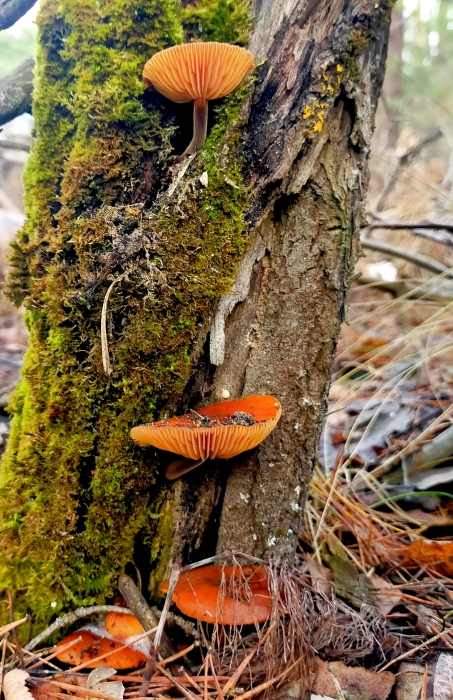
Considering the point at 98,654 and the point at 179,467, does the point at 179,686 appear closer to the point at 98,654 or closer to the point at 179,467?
the point at 98,654

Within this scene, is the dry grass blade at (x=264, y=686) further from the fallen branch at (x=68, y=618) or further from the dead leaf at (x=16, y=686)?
the dead leaf at (x=16, y=686)

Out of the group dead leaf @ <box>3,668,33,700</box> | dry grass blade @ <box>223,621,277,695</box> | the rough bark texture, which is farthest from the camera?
the rough bark texture

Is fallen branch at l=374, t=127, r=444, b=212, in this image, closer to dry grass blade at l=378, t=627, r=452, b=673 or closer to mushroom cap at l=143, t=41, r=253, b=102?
mushroom cap at l=143, t=41, r=253, b=102

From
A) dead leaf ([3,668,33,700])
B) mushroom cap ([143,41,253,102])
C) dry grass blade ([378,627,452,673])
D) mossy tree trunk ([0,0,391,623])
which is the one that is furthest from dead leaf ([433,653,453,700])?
mushroom cap ([143,41,253,102])

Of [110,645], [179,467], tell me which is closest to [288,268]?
[179,467]

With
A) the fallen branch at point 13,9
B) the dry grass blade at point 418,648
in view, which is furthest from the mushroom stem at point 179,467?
the fallen branch at point 13,9

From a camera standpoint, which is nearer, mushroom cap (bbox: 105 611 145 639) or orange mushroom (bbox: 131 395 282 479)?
orange mushroom (bbox: 131 395 282 479)
